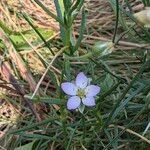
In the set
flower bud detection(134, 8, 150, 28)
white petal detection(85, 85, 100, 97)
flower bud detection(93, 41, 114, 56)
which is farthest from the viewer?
→ white petal detection(85, 85, 100, 97)

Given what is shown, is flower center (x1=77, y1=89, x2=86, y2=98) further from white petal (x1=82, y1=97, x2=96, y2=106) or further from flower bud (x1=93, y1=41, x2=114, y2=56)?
flower bud (x1=93, y1=41, x2=114, y2=56)

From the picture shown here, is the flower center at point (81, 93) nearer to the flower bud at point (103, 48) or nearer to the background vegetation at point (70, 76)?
the background vegetation at point (70, 76)

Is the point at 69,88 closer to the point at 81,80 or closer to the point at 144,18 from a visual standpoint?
the point at 81,80

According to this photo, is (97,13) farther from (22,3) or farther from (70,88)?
(70,88)

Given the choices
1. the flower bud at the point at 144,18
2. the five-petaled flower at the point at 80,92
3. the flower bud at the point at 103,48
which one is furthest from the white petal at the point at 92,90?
the flower bud at the point at 144,18

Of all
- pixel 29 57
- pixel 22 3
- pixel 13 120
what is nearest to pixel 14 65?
pixel 29 57

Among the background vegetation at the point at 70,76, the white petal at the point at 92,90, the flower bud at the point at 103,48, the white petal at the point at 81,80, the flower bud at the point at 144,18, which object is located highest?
the flower bud at the point at 144,18

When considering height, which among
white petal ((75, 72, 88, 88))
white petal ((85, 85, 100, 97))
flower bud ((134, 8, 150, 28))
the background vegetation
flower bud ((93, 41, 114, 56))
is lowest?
the background vegetation

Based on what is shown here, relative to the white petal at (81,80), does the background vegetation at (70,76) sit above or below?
below

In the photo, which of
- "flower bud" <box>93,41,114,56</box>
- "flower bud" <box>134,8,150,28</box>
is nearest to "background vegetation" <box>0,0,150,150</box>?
"flower bud" <box>93,41,114,56</box>
